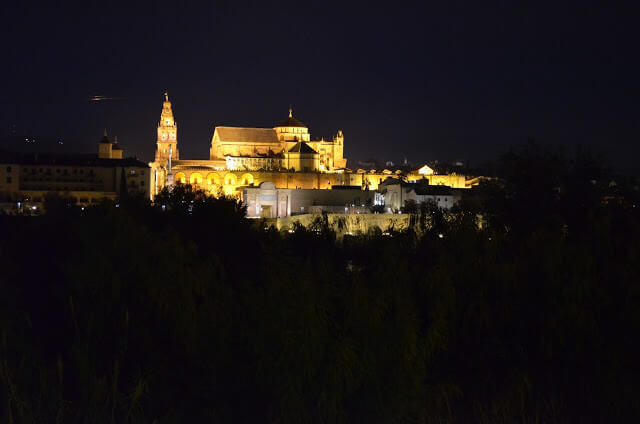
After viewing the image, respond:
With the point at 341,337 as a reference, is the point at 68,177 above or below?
above

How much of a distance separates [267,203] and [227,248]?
32090mm

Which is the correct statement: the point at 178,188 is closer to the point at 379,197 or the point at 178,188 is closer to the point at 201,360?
the point at 201,360

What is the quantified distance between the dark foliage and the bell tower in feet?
155

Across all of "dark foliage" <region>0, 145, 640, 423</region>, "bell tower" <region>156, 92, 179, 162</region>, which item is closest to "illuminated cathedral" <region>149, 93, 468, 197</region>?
"bell tower" <region>156, 92, 179, 162</region>

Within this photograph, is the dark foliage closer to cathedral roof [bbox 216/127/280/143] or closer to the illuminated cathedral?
the illuminated cathedral

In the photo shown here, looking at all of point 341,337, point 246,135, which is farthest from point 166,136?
point 341,337

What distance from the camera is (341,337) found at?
6.23m

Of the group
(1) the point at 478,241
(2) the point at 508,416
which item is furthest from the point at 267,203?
(2) the point at 508,416

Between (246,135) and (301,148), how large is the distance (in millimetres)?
4942

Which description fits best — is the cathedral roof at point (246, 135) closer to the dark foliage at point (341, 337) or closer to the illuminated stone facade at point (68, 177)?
the illuminated stone facade at point (68, 177)

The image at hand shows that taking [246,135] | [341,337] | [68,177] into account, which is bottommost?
[341,337]

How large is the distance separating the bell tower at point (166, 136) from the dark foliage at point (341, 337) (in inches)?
1862

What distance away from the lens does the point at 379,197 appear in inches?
1786

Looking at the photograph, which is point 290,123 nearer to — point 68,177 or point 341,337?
point 68,177
